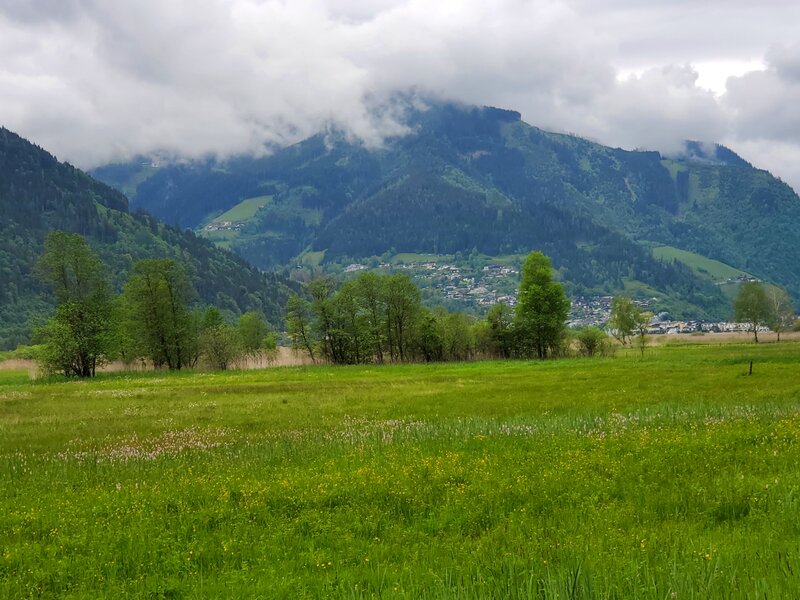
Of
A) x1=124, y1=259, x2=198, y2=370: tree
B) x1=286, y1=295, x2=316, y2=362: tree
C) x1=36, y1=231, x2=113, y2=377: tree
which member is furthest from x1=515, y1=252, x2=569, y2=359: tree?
x1=36, y1=231, x2=113, y2=377: tree

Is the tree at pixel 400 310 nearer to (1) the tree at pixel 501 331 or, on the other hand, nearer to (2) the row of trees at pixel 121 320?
(1) the tree at pixel 501 331

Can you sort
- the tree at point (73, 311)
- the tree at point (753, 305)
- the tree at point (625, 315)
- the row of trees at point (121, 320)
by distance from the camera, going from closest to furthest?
the tree at point (73, 311), the row of trees at point (121, 320), the tree at point (625, 315), the tree at point (753, 305)

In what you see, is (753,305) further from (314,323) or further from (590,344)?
(314,323)

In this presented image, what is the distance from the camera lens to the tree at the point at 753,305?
133 metres

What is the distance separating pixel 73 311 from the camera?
7194 centimetres

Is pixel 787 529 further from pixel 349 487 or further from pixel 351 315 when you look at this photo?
pixel 351 315

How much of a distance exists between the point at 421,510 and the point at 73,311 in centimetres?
7338

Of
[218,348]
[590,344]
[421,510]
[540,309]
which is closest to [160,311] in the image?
[218,348]

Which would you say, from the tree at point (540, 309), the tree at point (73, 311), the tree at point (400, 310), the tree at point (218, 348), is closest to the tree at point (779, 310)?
the tree at point (540, 309)

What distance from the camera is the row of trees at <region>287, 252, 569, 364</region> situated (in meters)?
102

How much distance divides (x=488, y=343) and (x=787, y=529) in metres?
99.6

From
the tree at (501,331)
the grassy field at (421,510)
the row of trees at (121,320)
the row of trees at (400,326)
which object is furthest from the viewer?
the tree at (501,331)

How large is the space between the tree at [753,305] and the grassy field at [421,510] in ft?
417

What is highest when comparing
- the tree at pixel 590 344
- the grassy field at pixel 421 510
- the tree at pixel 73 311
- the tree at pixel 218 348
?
the tree at pixel 73 311
